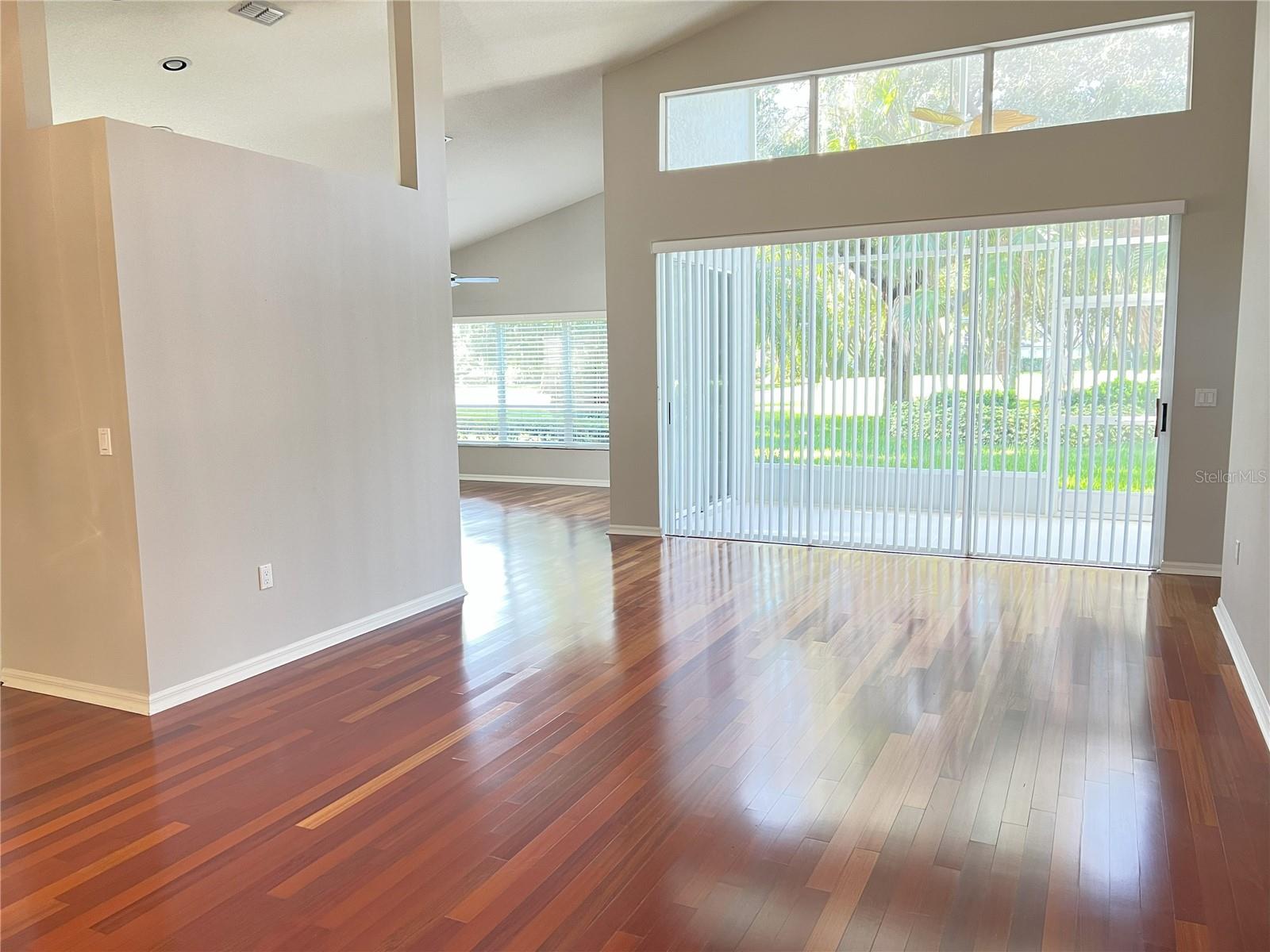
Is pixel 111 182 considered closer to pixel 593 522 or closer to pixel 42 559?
pixel 42 559

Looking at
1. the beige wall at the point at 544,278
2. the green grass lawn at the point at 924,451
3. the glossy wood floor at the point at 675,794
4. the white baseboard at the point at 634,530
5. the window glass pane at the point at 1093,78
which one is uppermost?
the window glass pane at the point at 1093,78

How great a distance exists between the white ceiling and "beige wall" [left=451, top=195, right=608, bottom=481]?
2.00 metres

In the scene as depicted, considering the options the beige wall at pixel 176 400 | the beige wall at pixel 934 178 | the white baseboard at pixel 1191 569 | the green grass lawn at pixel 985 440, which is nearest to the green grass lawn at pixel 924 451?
the green grass lawn at pixel 985 440

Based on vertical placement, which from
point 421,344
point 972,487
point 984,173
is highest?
point 984,173

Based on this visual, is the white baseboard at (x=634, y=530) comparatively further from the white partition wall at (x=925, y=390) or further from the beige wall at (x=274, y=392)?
the beige wall at (x=274, y=392)

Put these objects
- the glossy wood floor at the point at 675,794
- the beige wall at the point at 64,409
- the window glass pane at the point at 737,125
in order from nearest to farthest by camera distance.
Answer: the glossy wood floor at the point at 675,794 → the beige wall at the point at 64,409 → the window glass pane at the point at 737,125

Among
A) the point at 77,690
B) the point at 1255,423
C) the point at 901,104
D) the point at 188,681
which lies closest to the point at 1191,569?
the point at 1255,423

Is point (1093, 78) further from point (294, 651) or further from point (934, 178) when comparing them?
point (294, 651)

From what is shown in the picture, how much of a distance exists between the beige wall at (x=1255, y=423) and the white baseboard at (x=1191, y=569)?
103cm

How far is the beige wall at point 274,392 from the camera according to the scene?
3525mm

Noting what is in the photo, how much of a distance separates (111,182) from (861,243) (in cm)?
452

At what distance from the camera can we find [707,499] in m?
7.03

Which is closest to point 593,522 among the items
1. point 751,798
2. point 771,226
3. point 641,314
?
point 641,314

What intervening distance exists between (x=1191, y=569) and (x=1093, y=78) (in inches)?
120
